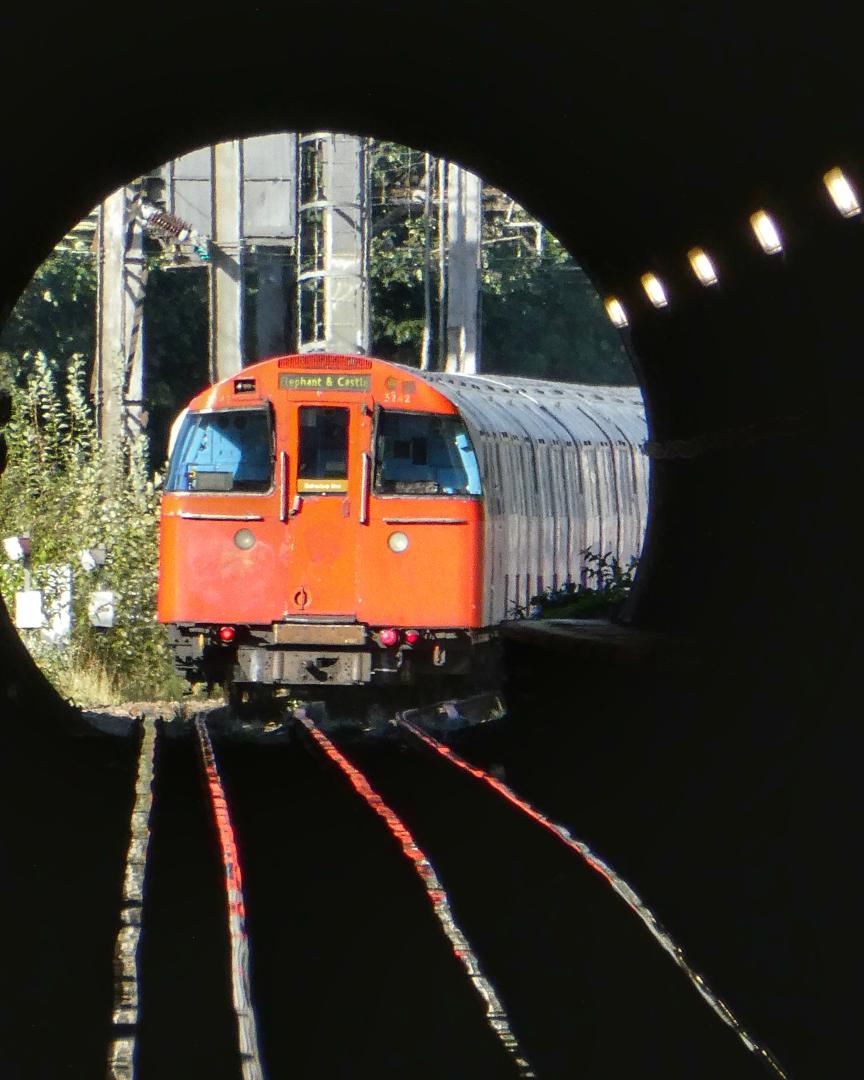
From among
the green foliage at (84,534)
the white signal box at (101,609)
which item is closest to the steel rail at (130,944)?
the white signal box at (101,609)

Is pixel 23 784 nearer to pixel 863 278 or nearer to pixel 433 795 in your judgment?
pixel 433 795

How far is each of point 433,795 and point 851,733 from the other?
100 inches

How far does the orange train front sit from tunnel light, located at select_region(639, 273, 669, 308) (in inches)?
138

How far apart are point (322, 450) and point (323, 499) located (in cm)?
43

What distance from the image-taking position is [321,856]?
34.4 ft

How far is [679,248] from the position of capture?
43.3ft

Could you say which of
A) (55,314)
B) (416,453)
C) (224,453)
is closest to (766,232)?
(416,453)

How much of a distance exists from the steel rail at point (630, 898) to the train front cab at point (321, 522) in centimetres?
208

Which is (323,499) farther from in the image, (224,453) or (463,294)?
(463,294)

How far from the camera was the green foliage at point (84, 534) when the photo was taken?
843 inches

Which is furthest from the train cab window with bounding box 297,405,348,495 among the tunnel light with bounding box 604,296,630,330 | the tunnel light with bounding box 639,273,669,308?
the tunnel light with bounding box 639,273,669,308

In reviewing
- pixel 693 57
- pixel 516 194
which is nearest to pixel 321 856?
pixel 693 57

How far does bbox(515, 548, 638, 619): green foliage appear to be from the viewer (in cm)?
1912

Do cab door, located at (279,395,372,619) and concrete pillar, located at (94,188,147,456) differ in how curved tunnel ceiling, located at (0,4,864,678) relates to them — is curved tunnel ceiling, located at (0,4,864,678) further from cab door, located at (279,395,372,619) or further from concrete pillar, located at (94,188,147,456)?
concrete pillar, located at (94,188,147,456)
